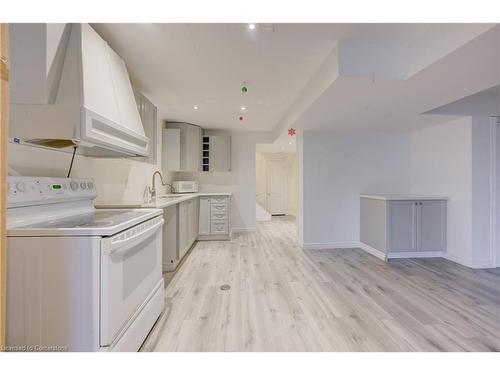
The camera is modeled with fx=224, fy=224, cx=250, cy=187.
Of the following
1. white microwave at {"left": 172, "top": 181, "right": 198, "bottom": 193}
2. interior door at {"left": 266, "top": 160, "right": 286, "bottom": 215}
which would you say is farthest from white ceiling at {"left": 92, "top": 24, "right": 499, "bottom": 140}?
interior door at {"left": 266, "top": 160, "right": 286, "bottom": 215}

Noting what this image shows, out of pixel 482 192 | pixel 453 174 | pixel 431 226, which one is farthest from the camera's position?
pixel 431 226

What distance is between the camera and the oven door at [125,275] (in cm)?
109

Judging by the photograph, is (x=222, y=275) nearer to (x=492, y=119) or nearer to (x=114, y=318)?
(x=114, y=318)

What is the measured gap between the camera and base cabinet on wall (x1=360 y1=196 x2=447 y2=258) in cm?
325

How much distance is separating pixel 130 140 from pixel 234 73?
1261mm

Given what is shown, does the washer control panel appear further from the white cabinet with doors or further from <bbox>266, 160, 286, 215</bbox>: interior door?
<bbox>266, 160, 286, 215</bbox>: interior door

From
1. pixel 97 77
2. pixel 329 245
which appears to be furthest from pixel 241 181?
pixel 97 77

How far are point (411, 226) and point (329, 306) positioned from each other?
2163 mm

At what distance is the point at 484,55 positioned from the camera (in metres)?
1.53

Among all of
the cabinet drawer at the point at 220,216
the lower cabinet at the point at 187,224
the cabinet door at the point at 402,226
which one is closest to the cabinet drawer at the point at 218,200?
the cabinet drawer at the point at 220,216

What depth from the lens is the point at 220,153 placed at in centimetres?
486

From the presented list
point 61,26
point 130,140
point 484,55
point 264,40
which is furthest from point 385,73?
point 61,26

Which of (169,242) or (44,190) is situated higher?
(44,190)

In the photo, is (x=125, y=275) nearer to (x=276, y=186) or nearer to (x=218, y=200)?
(x=218, y=200)
